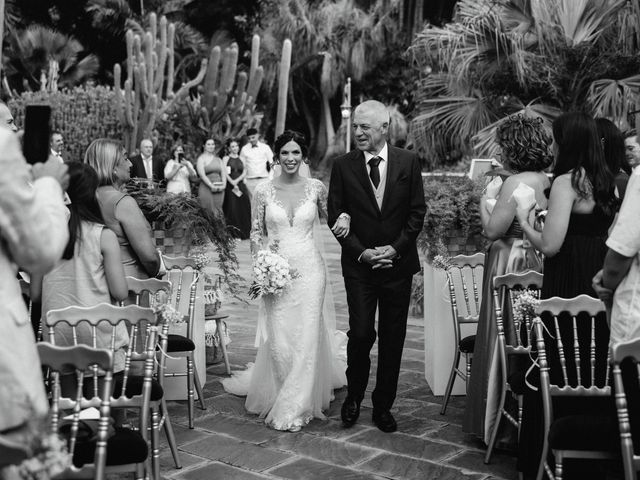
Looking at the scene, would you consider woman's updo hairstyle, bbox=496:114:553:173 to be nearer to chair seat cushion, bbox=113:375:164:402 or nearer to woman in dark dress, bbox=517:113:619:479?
woman in dark dress, bbox=517:113:619:479

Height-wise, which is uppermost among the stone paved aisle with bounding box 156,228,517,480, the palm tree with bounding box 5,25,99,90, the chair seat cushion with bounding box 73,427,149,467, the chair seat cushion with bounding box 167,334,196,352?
the palm tree with bounding box 5,25,99,90

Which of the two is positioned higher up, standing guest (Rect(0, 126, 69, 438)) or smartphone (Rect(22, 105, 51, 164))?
smartphone (Rect(22, 105, 51, 164))

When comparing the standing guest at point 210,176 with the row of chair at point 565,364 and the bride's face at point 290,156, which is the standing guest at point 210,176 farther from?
the row of chair at point 565,364

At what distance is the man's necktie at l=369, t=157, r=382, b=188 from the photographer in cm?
537

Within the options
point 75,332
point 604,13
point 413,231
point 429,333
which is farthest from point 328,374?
point 604,13

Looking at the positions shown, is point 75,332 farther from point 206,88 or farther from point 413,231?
point 206,88

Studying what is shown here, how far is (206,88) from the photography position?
65.4ft

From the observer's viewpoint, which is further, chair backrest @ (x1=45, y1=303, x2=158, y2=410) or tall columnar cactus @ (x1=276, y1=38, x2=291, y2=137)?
tall columnar cactus @ (x1=276, y1=38, x2=291, y2=137)

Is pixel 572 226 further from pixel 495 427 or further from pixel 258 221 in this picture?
pixel 258 221

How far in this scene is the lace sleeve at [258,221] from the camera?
19.4ft

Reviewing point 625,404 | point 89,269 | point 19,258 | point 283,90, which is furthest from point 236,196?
point 19,258

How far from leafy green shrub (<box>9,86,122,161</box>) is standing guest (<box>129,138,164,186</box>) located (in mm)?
7474

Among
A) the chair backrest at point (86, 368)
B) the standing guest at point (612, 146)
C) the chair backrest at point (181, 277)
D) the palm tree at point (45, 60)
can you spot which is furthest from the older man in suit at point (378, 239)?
the palm tree at point (45, 60)

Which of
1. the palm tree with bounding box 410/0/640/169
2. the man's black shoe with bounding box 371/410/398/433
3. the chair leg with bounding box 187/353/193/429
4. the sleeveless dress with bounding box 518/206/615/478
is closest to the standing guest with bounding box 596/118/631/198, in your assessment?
the sleeveless dress with bounding box 518/206/615/478
